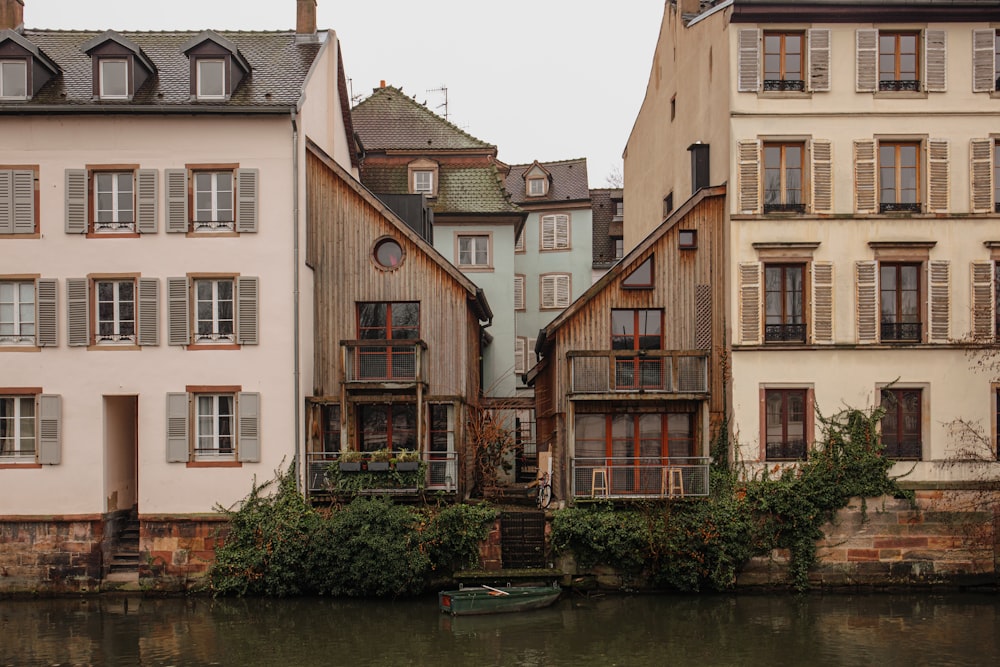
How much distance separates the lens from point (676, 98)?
3206cm

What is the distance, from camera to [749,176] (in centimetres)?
2622

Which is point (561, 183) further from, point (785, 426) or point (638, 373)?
point (785, 426)

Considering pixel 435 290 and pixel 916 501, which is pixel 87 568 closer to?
pixel 435 290

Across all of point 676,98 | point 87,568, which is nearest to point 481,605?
point 87,568

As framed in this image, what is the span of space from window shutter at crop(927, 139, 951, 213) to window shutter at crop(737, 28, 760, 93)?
16.2 ft

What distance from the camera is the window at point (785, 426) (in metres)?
26.2

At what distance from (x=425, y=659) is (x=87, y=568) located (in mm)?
11122

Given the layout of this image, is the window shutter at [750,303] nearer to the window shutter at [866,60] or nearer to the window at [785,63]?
the window at [785,63]

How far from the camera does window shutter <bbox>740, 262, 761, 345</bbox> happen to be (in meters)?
26.2

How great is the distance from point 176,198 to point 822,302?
1727 centimetres

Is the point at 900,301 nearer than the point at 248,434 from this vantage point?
No

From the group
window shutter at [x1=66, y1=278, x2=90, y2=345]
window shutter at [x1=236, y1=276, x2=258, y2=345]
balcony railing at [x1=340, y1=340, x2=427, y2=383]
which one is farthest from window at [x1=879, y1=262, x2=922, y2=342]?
window shutter at [x1=66, y1=278, x2=90, y2=345]

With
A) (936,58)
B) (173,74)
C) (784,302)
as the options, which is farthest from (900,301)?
(173,74)

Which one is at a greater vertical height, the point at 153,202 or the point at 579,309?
the point at 153,202
